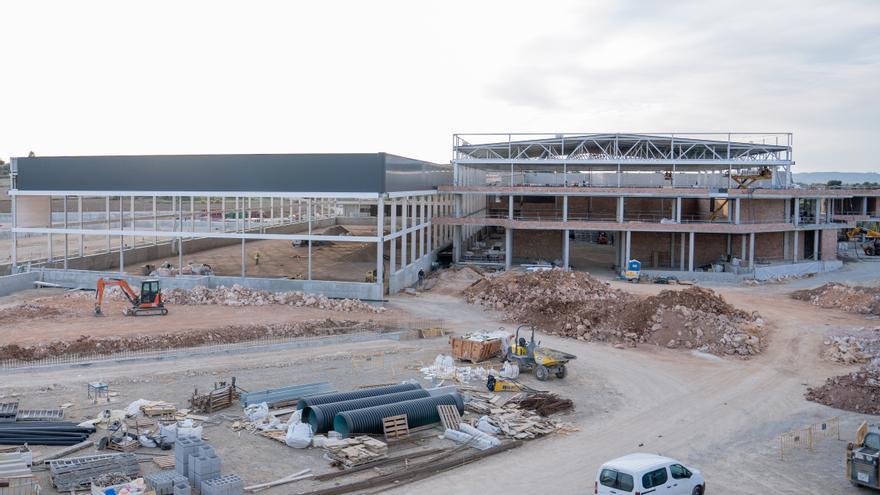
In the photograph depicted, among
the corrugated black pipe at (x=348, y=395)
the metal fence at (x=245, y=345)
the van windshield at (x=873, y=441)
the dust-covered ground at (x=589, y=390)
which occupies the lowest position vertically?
the dust-covered ground at (x=589, y=390)

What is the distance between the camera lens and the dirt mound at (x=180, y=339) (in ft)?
89.0

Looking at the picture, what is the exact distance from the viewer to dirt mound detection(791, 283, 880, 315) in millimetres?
38406

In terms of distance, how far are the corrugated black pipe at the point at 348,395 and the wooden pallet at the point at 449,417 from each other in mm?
1975

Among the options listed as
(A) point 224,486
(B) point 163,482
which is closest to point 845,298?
(A) point 224,486

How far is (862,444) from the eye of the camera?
657 inches

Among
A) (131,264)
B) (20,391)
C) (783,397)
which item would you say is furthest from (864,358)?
(131,264)

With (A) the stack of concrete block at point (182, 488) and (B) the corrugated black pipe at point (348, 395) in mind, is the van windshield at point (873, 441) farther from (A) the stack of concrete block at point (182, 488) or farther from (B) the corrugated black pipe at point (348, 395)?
(A) the stack of concrete block at point (182, 488)

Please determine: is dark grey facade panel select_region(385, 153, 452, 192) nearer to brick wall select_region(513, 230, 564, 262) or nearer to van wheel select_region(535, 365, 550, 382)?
brick wall select_region(513, 230, 564, 262)

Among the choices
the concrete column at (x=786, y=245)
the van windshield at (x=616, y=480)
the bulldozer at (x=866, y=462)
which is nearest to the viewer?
the van windshield at (x=616, y=480)

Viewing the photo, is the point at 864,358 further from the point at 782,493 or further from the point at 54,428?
the point at 54,428

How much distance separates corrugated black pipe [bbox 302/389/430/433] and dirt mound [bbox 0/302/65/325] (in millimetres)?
20607

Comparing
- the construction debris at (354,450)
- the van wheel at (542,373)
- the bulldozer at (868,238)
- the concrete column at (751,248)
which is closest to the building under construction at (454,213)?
the concrete column at (751,248)

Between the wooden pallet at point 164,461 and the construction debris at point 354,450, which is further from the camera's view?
the construction debris at point 354,450

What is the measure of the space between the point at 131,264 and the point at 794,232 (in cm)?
4988
